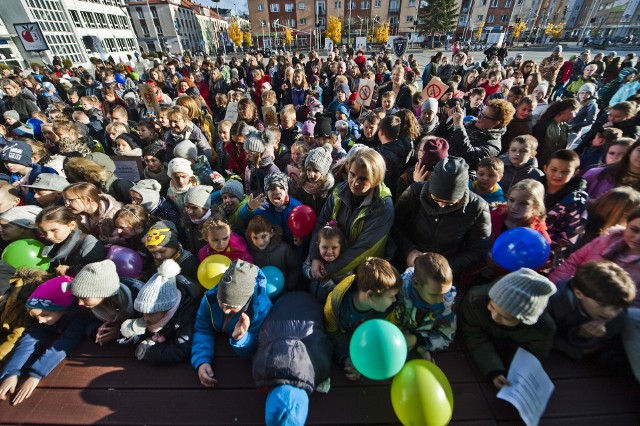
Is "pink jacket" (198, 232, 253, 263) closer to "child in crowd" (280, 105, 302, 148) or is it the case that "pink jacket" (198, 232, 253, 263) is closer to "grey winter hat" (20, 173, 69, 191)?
"grey winter hat" (20, 173, 69, 191)

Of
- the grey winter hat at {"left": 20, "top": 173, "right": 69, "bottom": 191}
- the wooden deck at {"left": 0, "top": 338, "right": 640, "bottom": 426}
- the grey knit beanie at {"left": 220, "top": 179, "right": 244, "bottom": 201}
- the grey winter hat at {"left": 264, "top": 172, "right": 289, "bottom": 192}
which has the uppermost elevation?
the grey winter hat at {"left": 264, "top": 172, "right": 289, "bottom": 192}

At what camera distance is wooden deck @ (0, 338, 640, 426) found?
1828 millimetres

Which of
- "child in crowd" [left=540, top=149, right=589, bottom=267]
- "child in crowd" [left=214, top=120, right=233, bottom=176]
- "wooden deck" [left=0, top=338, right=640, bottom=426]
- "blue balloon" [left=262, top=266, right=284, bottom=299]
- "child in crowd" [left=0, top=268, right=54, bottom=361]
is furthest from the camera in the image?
"child in crowd" [left=214, top=120, right=233, bottom=176]

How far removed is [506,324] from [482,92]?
5249 millimetres

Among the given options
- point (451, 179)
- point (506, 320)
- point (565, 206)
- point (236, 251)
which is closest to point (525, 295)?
point (506, 320)

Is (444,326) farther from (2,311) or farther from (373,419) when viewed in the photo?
(2,311)

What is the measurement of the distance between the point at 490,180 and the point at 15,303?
4.55 meters

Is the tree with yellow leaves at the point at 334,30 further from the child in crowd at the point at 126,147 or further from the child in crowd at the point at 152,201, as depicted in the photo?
the child in crowd at the point at 152,201

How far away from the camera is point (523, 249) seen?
2.03 meters

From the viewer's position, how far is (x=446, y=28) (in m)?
47.3

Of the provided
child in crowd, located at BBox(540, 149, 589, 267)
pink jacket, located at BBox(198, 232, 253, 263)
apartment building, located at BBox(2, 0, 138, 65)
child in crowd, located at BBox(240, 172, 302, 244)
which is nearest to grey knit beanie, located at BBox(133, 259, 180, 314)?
pink jacket, located at BBox(198, 232, 253, 263)

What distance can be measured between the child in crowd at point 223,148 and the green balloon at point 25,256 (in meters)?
2.56

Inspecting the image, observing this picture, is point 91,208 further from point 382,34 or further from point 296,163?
point 382,34

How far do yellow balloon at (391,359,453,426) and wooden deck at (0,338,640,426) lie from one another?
320 millimetres
